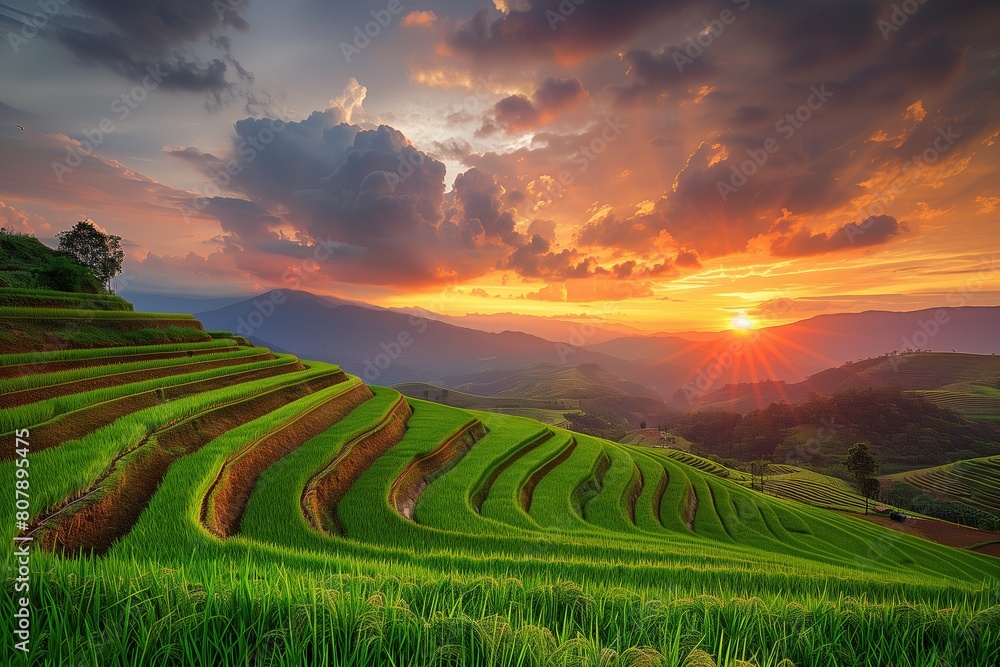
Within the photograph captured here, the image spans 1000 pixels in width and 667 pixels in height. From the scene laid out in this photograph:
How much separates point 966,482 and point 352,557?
134067 millimetres

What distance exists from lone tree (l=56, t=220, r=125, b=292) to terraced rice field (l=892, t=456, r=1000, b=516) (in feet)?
481

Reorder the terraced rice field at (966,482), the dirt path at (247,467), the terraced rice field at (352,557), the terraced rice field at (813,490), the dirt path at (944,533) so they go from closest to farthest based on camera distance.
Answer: the terraced rice field at (352,557)
the dirt path at (247,467)
the dirt path at (944,533)
the terraced rice field at (813,490)
the terraced rice field at (966,482)

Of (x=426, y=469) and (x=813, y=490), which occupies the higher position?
(x=426, y=469)

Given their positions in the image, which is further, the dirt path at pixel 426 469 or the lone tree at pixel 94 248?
the lone tree at pixel 94 248

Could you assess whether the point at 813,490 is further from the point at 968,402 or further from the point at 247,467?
the point at 968,402

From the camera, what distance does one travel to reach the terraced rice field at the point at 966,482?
247 ft

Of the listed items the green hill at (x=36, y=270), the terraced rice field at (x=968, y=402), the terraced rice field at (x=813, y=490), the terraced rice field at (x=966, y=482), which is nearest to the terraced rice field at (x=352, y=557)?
the green hill at (x=36, y=270)

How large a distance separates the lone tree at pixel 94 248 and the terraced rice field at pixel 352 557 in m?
42.4

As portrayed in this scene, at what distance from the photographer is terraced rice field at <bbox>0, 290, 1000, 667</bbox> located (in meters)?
2.54

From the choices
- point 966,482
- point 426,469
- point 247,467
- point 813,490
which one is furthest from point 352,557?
point 966,482

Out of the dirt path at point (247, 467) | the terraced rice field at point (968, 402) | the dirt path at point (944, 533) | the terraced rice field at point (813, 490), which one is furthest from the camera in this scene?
the terraced rice field at point (968, 402)

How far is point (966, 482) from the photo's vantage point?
83.6 m

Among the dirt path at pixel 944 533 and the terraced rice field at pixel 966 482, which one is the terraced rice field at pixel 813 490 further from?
the terraced rice field at pixel 966 482

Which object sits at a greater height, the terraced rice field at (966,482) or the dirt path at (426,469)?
the dirt path at (426,469)
